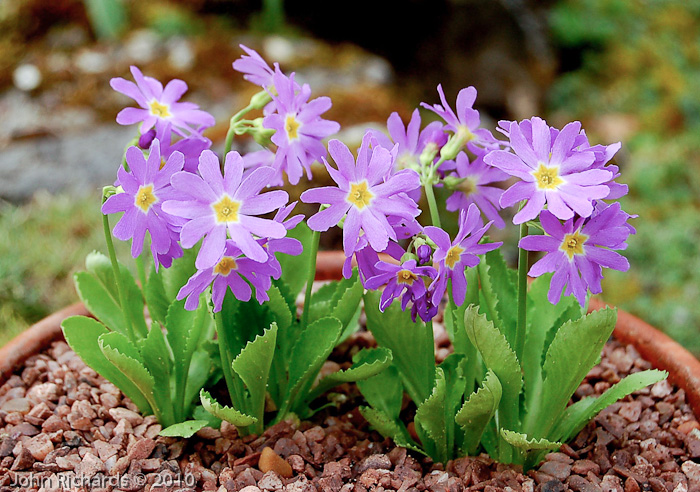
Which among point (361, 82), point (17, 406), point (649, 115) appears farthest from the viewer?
point (649, 115)

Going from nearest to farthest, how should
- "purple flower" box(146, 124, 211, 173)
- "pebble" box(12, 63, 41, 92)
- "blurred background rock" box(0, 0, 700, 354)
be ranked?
"purple flower" box(146, 124, 211, 173) < "blurred background rock" box(0, 0, 700, 354) < "pebble" box(12, 63, 41, 92)

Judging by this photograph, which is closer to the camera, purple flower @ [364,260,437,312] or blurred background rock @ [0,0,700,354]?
purple flower @ [364,260,437,312]

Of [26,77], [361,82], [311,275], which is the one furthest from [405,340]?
[26,77]

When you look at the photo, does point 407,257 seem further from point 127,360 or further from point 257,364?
point 127,360

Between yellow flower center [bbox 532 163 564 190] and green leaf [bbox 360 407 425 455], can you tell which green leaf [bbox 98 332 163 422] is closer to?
green leaf [bbox 360 407 425 455]

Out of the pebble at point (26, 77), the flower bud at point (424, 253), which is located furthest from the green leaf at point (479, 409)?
the pebble at point (26, 77)

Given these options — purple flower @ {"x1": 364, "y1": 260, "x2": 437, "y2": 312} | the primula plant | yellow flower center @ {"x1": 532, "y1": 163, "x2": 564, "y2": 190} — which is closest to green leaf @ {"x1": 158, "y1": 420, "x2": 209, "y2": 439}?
the primula plant

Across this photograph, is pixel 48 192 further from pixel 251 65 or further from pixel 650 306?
pixel 650 306
